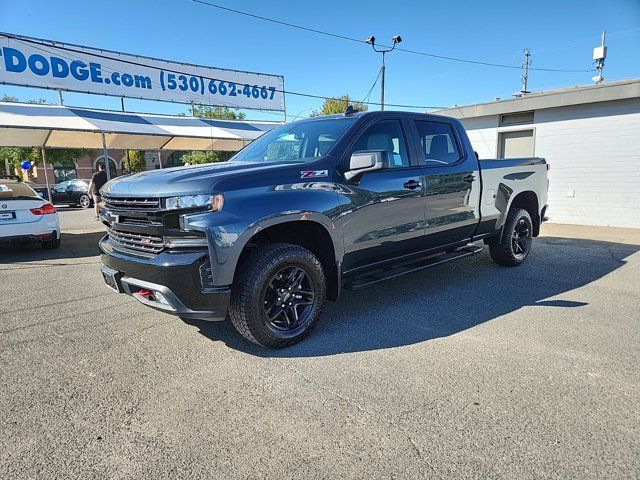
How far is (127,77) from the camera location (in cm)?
1585

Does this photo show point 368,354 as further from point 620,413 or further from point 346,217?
point 620,413

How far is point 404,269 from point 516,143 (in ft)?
33.0

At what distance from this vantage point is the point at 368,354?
3490 mm

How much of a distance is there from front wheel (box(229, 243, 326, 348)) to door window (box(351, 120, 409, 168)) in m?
1.38

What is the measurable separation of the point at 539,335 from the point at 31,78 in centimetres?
1594

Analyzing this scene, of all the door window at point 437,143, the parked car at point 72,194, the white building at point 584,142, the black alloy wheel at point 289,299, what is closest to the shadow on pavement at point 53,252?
the black alloy wheel at point 289,299

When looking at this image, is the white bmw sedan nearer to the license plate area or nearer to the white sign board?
the license plate area

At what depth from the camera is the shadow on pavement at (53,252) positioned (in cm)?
786

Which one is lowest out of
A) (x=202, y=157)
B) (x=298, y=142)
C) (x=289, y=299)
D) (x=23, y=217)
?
(x=289, y=299)

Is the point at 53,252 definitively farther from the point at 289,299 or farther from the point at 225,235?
the point at 225,235

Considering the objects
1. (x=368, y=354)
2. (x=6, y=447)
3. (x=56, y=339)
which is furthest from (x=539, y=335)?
(x=56, y=339)

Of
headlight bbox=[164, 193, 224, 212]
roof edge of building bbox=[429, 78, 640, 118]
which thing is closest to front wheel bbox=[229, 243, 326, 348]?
headlight bbox=[164, 193, 224, 212]

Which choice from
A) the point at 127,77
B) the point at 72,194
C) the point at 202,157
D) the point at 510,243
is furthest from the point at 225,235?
the point at 202,157

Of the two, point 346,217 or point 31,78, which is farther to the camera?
point 31,78
